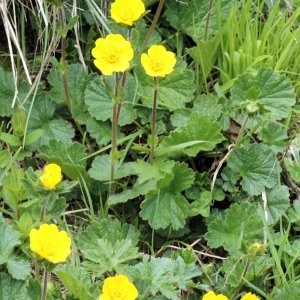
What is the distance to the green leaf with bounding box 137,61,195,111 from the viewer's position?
2.72 m

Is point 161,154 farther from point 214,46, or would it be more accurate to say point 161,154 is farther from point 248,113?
point 214,46

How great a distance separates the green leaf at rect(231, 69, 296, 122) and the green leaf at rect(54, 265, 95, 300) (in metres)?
0.85

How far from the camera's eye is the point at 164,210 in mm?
2465

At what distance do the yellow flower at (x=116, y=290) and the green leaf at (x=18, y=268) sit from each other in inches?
14.5

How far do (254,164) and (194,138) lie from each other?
0.70ft

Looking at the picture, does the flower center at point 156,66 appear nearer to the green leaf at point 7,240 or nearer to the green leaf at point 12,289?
the green leaf at point 7,240

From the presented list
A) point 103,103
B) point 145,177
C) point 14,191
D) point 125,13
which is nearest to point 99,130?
point 103,103

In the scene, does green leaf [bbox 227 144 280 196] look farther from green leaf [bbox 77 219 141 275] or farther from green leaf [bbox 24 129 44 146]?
green leaf [bbox 24 129 44 146]

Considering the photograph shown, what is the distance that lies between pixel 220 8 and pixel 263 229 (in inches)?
36.4

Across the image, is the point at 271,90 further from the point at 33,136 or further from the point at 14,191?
the point at 14,191

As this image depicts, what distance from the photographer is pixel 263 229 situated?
2.43 m

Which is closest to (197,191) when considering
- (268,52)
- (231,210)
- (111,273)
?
(231,210)

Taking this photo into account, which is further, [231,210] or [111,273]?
[231,210]

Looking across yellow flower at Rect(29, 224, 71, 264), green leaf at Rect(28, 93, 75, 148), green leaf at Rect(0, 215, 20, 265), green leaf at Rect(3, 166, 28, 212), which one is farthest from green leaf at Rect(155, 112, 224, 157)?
yellow flower at Rect(29, 224, 71, 264)
